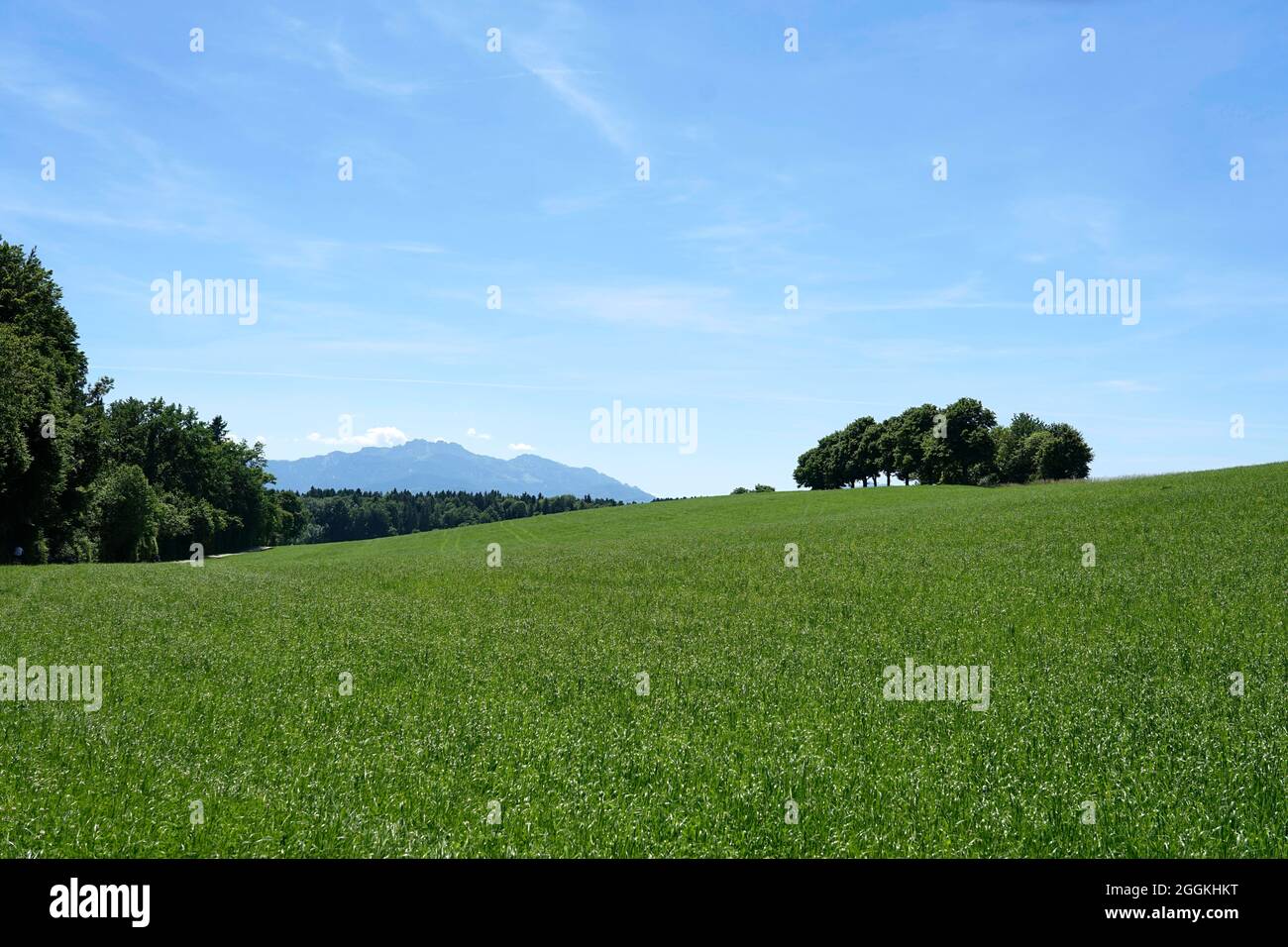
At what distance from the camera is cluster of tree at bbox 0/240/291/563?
151 feet

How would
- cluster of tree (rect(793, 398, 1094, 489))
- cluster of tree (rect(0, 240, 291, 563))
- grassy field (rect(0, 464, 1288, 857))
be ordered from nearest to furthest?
grassy field (rect(0, 464, 1288, 857))
cluster of tree (rect(0, 240, 291, 563))
cluster of tree (rect(793, 398, 1094, 489))

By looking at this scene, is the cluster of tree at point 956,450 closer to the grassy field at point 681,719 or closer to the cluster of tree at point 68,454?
the grassy field at point 681,719

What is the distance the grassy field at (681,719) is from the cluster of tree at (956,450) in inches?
3141

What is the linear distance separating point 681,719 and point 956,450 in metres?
103

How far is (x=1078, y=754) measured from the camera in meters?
10.5

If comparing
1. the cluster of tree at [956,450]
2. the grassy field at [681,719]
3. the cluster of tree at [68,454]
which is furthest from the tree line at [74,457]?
the cluster of tree at [956,450]

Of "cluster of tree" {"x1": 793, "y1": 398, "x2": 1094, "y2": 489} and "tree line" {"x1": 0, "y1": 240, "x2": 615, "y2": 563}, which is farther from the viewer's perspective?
"cluster of tree" {"x1": 793, "y1": 398, "x2": 1094, "y2": 489}

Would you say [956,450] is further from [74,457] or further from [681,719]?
[681,719]

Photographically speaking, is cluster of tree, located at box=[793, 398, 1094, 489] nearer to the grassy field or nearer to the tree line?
the grassy field

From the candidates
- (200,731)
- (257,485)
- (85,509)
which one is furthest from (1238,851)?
(257,485)

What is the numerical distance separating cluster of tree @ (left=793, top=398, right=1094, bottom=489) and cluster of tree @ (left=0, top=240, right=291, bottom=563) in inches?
3598

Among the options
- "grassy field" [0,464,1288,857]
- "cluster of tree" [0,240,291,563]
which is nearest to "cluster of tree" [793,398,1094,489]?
"grassy field" [0,464,1288,857]

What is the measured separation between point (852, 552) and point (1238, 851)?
26.7 metres

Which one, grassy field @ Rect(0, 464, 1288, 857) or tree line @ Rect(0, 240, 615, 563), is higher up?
tree line @ Rect(0, 240, 615, 563)
